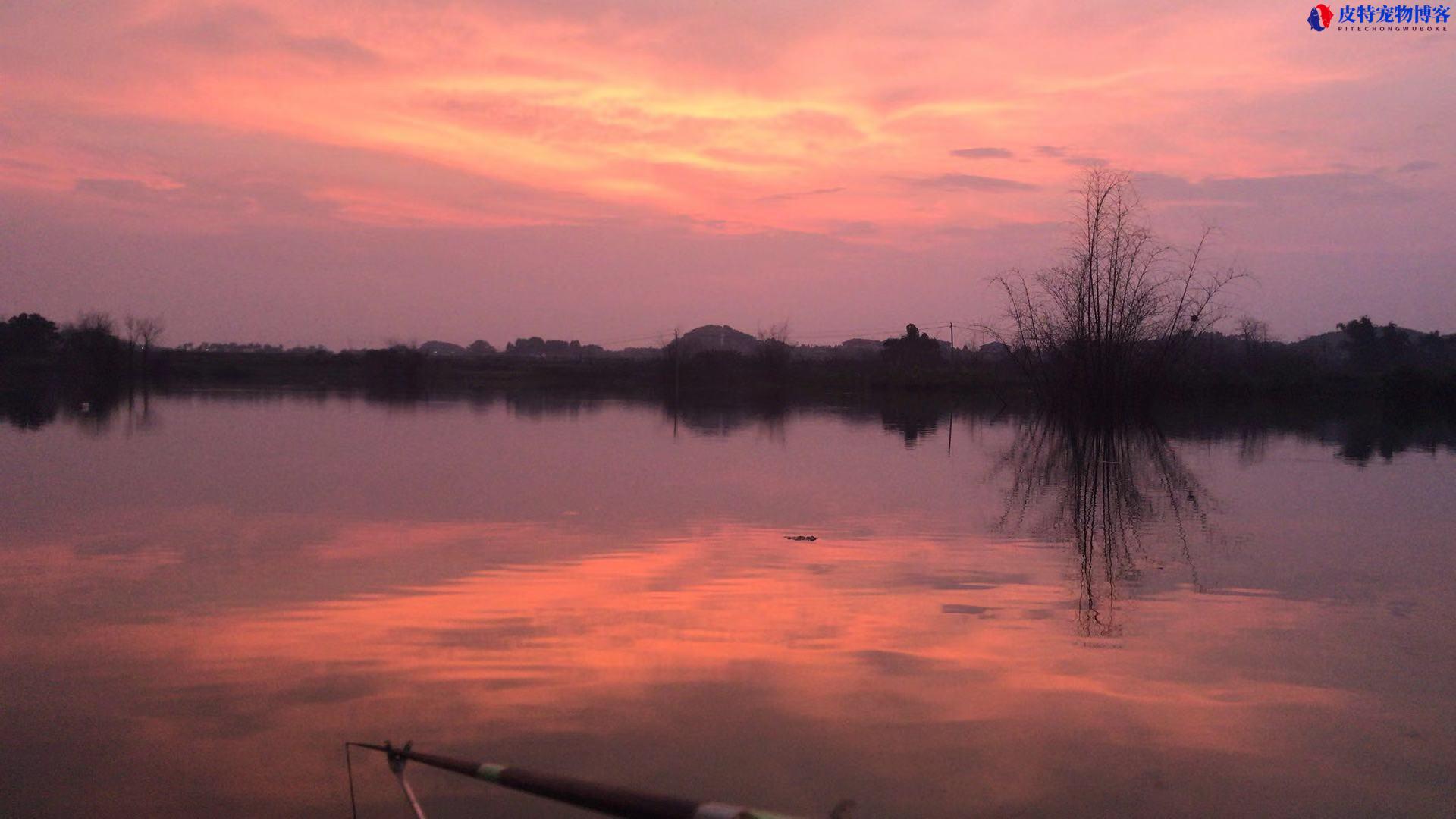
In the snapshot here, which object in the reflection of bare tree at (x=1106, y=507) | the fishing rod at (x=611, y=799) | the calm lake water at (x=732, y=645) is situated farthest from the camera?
the reflection of bare tree at (x=1106, y=507)

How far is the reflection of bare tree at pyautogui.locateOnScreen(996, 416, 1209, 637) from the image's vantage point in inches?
303

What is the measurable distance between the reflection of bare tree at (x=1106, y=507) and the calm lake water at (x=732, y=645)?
0.07m

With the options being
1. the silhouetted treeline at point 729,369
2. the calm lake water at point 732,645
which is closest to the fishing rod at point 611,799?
the calm lake water at point 732,645

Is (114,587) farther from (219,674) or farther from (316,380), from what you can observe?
(316,380)

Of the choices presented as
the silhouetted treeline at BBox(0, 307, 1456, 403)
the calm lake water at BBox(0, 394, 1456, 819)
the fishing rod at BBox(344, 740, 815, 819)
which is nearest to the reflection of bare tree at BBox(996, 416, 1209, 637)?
the calm lake water at BBox(0, 394, 1456, 819)

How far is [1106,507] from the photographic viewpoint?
38.2 feet

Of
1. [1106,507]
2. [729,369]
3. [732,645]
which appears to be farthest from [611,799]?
[729,369]

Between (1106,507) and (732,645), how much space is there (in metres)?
7.02

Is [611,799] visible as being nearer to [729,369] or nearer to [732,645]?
[732,645]

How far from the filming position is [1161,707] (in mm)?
4852

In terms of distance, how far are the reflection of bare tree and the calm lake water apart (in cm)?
7

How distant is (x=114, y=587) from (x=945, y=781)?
535cm

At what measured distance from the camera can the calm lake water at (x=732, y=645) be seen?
4.02m

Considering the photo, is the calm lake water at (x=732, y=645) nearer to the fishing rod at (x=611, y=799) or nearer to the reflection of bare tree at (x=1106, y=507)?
the reflection of bare tree at (x=1106, y=507)
